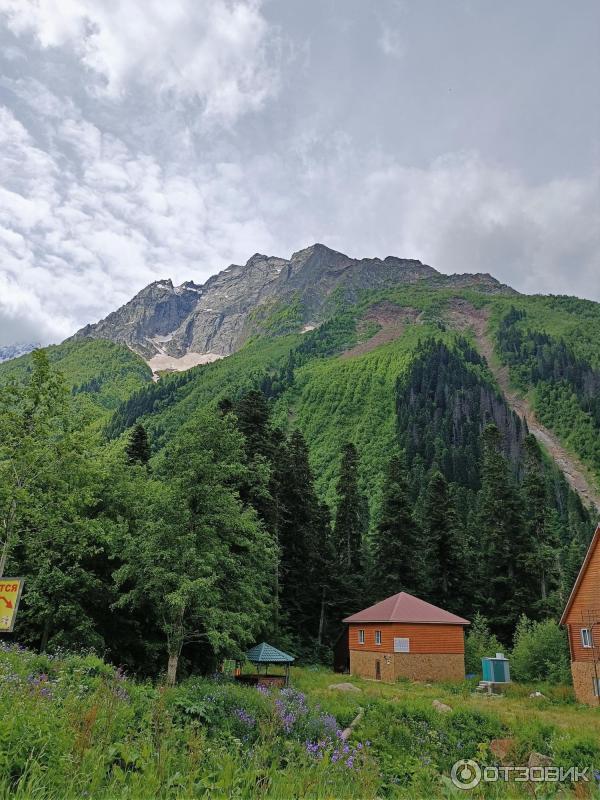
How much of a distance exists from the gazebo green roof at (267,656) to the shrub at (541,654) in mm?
17722

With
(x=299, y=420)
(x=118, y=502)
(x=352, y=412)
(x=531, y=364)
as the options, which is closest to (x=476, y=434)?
(x=352, y=412)

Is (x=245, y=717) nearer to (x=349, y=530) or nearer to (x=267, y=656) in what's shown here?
(x=267, y=656)

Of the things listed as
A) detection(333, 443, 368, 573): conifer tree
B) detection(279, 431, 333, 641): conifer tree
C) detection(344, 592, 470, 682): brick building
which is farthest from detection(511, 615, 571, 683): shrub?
detection(333, 443, 368, 573): conifer tree

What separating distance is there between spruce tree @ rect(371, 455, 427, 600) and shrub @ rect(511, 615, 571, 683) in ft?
40.2

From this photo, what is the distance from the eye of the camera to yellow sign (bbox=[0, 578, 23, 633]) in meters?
11.6

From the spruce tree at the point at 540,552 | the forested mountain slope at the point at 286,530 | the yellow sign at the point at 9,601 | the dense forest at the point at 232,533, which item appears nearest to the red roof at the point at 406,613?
the dense forest at the point at 232,533

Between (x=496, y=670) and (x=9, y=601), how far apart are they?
31.3m

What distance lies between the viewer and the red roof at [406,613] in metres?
37.1

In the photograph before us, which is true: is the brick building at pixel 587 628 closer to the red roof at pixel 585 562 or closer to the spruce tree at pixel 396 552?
the red roof at pixel 585 562

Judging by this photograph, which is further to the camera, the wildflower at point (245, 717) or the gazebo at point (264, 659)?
the gazebo at point (264, 659)

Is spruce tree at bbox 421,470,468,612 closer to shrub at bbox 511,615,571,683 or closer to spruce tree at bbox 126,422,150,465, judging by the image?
shrub at bbox 511,615,571,683

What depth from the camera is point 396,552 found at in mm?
47312

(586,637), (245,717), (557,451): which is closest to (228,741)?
(245,717)

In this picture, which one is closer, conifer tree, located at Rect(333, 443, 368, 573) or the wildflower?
the wildflower
